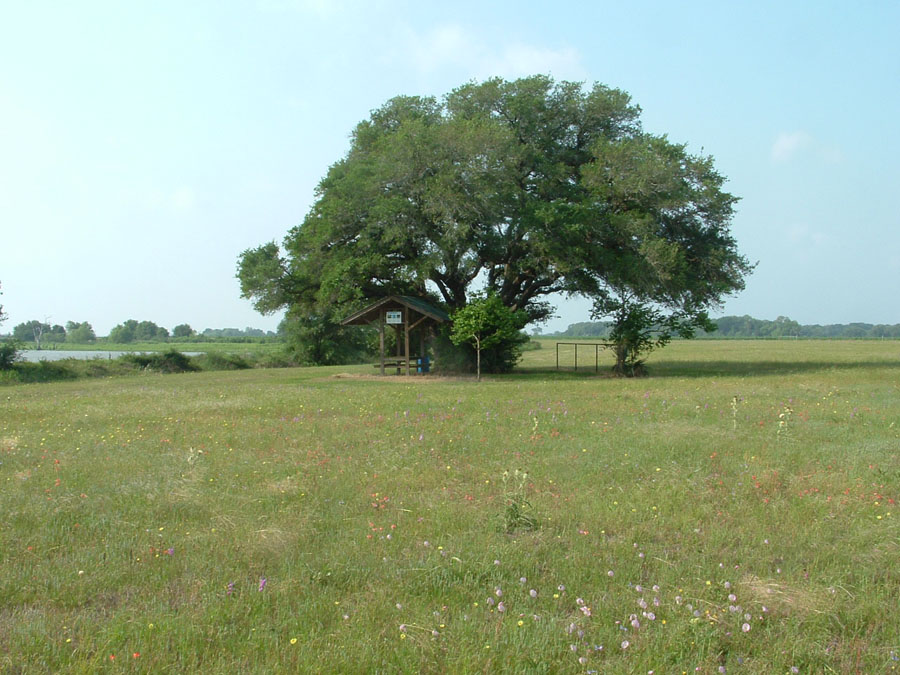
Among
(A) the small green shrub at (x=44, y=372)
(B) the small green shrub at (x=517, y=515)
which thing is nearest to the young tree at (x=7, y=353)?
(A) the small green shrub at (x=44, y=372)

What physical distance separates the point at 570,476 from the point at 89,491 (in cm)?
598

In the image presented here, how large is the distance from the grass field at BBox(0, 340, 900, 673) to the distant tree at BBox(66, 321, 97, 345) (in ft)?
395

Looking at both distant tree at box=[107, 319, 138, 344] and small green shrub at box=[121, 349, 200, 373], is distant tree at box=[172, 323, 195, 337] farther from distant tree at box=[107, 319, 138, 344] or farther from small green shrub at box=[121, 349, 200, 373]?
small green shrub at box=[121, 349, 200, 373]

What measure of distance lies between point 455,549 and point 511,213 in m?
23.2

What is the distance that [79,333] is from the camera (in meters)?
117

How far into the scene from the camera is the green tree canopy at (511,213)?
2653 centimetres

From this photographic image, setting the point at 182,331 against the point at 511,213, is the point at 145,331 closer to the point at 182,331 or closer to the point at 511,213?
the point at 182,331

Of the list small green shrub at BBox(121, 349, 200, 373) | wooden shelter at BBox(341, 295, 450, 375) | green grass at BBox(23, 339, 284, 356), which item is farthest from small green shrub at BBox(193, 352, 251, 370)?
wooden shelter at BBox(341, 295, 450, 375)

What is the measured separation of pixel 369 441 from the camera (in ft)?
35.5

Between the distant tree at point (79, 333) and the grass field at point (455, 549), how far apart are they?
120305 millimetres

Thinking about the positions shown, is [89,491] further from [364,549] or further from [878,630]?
[878,630]

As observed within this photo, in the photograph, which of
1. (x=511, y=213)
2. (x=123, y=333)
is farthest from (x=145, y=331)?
(x=511, y=213)

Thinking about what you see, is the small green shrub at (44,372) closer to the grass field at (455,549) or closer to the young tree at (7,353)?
the young tree at (7,353)

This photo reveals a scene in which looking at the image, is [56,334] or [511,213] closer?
[511,213]
